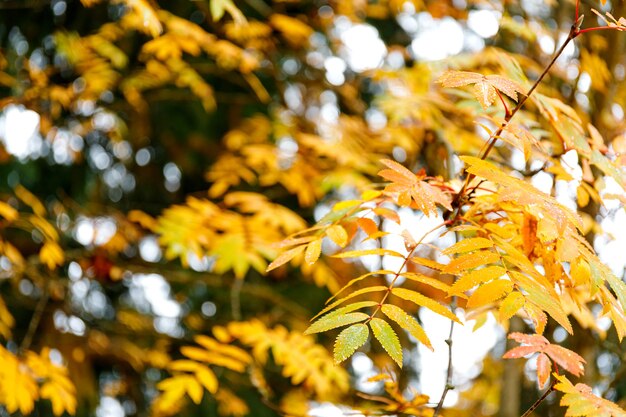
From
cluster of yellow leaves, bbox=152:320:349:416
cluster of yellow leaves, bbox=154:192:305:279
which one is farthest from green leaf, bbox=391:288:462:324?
cluster of yellow leaves, bbox=154:192:305:279

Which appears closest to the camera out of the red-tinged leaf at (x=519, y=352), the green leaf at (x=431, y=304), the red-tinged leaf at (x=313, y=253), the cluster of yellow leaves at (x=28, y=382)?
the red-tinged leaf at (x=519, y=352)

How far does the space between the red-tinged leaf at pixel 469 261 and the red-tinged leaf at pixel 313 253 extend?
26 cm

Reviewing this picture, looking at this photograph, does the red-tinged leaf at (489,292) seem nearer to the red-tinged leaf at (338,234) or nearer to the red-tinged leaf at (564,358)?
the red-tinged leaf at (564,358)

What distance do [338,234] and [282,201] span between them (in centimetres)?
286

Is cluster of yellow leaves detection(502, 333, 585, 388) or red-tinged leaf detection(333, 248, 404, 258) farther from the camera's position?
red-tinged leaf detection(333, 248, 404, 258)

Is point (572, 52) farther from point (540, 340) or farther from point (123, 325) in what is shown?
point (123, 325)

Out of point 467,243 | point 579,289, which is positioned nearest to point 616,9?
point 579,289

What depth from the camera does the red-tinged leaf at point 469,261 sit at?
3.87 feet

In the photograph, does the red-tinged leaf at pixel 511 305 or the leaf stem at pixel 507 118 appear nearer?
the red-tinged leaf at pixel 511 305

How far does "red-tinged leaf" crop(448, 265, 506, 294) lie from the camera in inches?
45.5

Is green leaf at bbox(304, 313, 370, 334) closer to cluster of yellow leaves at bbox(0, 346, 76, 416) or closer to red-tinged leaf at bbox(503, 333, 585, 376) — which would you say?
red-tinged leaf at bbox(503, 333, 585, 376)

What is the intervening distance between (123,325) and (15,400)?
1690 mm

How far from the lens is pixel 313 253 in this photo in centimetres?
135

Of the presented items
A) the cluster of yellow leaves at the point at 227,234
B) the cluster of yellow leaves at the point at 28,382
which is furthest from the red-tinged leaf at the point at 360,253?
the cluster of yellow leaves at the point at 28,382
